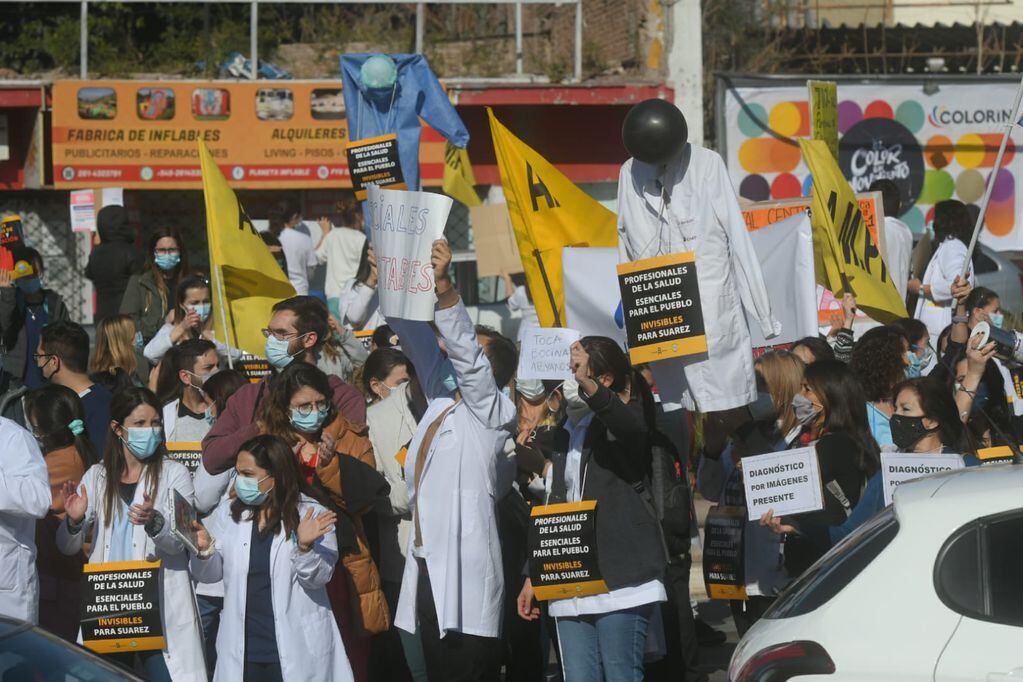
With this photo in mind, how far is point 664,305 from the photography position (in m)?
6.61

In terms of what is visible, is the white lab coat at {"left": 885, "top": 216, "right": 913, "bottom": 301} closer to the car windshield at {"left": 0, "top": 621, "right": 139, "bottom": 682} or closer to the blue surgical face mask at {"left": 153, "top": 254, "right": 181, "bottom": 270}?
the blue surgical face mask at {"left": 153, "top": 254, "right": 181, "bottom": 270}

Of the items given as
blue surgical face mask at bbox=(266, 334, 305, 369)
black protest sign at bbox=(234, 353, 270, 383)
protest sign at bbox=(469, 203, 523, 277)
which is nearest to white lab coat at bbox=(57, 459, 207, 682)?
blue surgical face mask at bbox=(266, 334, 305, 369)

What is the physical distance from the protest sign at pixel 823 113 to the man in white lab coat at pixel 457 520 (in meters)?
4.48

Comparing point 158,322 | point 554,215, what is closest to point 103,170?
point 158,322

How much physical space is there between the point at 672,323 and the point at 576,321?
5.84 feet

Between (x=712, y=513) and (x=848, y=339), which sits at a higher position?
(x=848, y=339)

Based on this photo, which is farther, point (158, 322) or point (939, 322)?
point (939, 322)

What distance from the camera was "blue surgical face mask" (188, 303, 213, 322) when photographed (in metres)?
8.88

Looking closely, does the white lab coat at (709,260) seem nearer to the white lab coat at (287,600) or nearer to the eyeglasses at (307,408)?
the eyeglasses at (307,408)

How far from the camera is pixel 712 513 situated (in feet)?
23.3

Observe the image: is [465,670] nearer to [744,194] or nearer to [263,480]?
[263,480]

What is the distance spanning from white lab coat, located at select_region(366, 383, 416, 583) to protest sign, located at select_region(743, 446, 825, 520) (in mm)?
1628

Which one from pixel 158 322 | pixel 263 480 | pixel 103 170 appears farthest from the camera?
pixel 103 170

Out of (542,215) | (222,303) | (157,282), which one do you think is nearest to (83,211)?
(157,282)
